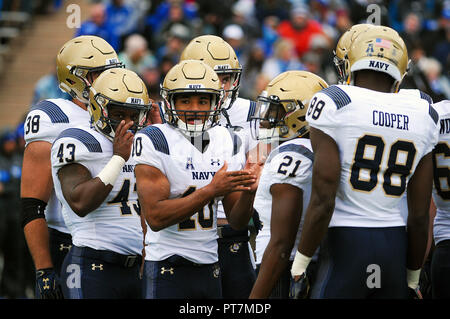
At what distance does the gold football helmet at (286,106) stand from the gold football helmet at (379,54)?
35 centimetres

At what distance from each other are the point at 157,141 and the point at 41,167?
3.62 feet

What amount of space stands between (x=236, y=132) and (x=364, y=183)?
1.20 metres

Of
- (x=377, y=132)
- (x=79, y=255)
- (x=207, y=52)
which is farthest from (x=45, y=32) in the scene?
(x=377, y=132)

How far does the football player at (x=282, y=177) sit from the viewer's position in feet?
12.8

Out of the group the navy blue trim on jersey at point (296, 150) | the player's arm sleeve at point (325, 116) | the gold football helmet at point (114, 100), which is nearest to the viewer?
the player's arm sleeve at point (325, 116)

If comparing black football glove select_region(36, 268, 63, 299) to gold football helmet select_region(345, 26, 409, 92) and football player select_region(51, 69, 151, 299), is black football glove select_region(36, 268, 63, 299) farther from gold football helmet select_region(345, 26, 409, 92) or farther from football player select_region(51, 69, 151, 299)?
gold football helmet select_region(345, 26, 409, 92)

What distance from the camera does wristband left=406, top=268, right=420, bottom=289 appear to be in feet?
13.3

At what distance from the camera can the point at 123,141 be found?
4586 mm

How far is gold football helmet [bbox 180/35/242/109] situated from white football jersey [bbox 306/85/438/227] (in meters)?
1.73

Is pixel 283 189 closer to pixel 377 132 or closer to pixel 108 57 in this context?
pixel 377 132

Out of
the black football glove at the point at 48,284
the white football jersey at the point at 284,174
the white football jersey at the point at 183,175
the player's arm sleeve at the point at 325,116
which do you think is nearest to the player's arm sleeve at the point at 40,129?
the black football glove at the point at 48,284

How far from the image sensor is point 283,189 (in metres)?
3.92

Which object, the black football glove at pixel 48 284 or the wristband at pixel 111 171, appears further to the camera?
the black football glove at pixel 48 284

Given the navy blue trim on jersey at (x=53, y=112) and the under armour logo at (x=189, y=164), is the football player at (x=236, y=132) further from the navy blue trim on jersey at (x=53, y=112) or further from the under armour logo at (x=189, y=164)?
the navy blue trim on jersey at (x=53, y=112)
